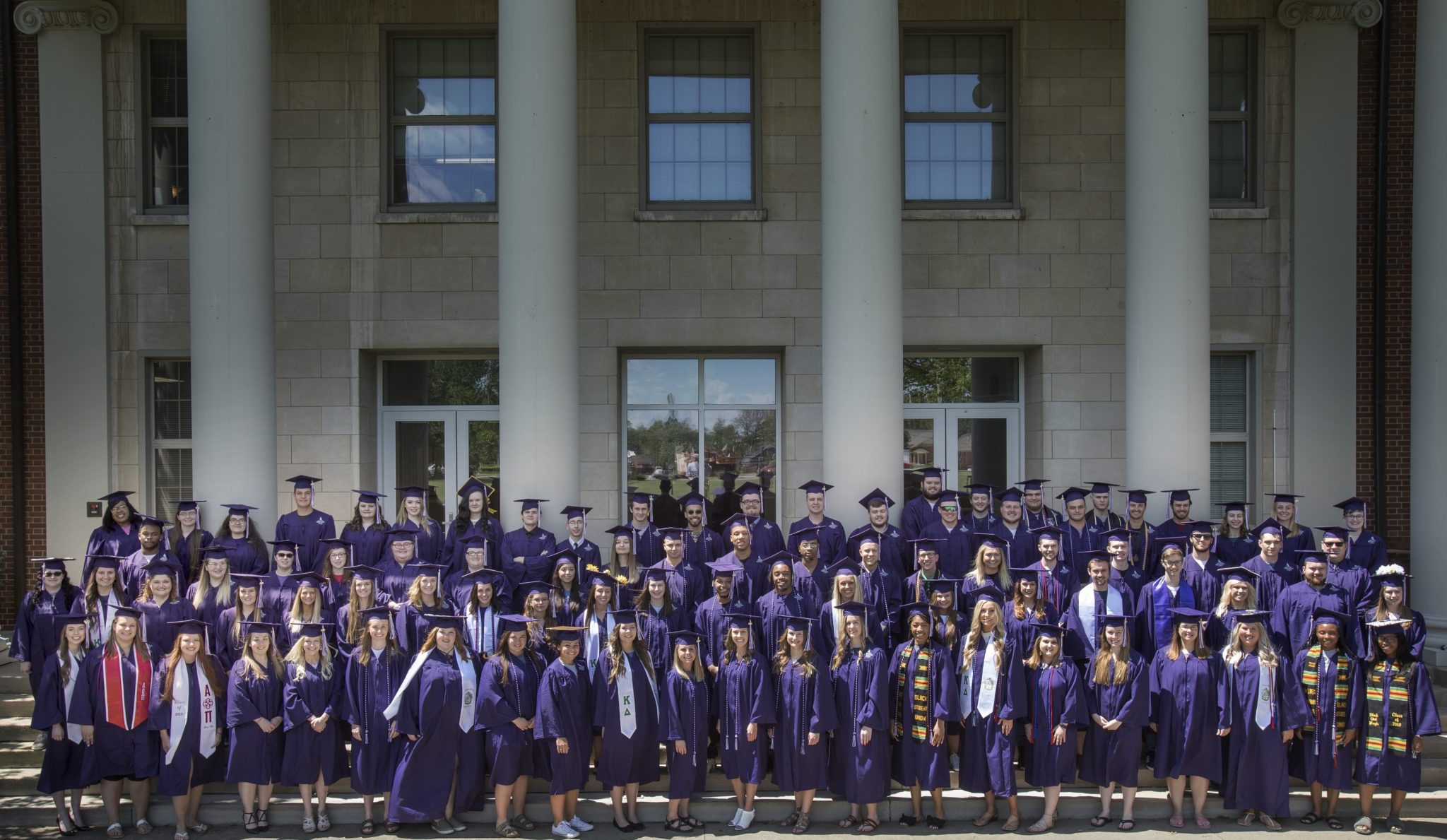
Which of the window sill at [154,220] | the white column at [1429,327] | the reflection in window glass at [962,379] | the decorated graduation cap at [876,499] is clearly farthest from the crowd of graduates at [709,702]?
the window sill at [154,220]

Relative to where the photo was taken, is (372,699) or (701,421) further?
(701,421)

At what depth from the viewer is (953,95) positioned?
13625 mm

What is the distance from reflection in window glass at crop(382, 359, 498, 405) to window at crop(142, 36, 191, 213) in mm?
3174

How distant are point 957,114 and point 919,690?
7829mm

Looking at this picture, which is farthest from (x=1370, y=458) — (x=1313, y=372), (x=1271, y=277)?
(x=1271, y=277)

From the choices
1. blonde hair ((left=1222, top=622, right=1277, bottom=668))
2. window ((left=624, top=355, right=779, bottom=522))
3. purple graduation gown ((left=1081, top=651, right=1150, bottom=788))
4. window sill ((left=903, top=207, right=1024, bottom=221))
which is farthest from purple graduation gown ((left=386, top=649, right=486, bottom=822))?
window sill ((left=903, top=207, right=1024, bottom=221))

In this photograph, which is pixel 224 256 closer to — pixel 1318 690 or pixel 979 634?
pixel 979 634

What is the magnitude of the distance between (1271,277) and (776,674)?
8.52 m

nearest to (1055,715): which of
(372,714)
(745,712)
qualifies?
(745,712)

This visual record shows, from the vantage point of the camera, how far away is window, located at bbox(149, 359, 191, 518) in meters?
13.6

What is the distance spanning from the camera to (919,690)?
8344 mm

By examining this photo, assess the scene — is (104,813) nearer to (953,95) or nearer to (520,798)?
(520,798)

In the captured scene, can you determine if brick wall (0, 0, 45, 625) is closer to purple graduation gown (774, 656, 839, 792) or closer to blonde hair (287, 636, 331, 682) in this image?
blonde hair (287, 636, 331, 682)

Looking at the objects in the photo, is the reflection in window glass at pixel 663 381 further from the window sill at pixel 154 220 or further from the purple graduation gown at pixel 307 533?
the window sill at pixel 154 220
